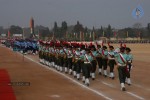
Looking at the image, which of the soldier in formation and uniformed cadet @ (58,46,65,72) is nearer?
the soldier in formation

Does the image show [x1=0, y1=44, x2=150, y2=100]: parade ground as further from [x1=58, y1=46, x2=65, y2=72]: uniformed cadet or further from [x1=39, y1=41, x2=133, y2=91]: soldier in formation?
[x1=58, y1=46, x2=65, y2=72]: uniformed cadet

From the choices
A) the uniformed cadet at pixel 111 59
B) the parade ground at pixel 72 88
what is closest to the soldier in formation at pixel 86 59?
the uniformed cadet at pixel 111 59

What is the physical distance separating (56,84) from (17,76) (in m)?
3.82

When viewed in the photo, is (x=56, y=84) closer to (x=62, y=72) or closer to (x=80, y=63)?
(x=80, y=63)

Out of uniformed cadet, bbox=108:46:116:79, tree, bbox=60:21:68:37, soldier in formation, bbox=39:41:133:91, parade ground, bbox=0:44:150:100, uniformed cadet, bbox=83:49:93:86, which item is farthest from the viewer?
tree, bbox=60:21:68:37

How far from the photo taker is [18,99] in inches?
515

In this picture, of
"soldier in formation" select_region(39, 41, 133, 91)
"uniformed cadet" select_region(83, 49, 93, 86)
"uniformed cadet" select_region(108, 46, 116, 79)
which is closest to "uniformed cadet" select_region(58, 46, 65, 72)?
"soldier in formation" select_region(39, 41, 133, 91)

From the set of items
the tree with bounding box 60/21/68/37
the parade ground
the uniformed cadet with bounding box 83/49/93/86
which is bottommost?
the parade ground

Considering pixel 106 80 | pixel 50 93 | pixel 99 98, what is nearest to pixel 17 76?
pixel 106 80

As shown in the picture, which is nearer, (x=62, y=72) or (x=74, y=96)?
(x=74, y=96)

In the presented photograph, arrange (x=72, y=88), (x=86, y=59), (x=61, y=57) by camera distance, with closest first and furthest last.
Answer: (x=72, y=88) → (x=86, y=59) → (x=61, y=57)

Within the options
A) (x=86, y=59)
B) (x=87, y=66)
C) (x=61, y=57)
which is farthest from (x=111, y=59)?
(x=61, y=57)

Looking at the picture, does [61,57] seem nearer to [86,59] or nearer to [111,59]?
[111,59]

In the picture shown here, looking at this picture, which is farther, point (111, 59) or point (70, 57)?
point (70, 57)
